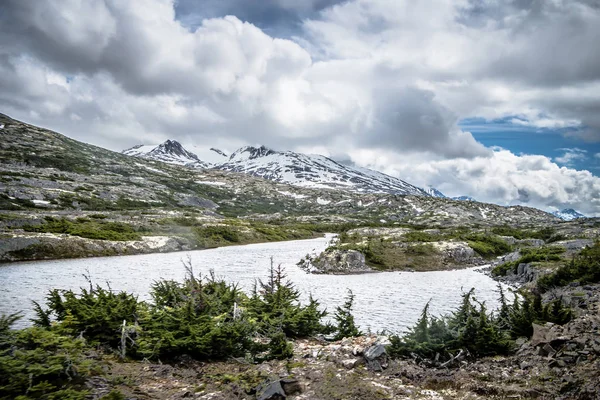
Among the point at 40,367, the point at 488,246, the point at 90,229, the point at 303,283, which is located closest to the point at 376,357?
the point at 40,367

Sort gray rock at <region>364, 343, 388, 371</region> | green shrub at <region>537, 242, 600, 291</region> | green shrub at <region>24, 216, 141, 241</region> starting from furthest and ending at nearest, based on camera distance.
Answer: green shrub at <region>24, 216, 141, 241</region> < green shrub at <region>537, 242, 600, 291</region> < gray rock at <region>364, 343, 388, 371</region>

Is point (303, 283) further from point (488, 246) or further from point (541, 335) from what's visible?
point (488, 246)

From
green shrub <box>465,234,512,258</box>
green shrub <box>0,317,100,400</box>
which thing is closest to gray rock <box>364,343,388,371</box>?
green shrub <box>0,317,100,400</box>

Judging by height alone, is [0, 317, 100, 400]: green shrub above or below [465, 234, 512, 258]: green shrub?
below


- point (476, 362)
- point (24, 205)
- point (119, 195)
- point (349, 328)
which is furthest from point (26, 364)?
point (119, 195)

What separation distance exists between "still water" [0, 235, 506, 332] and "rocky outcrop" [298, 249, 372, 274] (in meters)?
2.29

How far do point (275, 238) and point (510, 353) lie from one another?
8768 cm

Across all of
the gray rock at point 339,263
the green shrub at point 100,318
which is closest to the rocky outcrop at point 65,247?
the gray rock at point 339,263

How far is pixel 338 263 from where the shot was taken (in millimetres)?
47562

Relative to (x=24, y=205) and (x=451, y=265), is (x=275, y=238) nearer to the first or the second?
(x=451, y=265)

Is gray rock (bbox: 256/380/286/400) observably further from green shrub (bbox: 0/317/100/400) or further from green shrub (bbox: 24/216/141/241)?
green shrub (bbox: 24/216/141/241)

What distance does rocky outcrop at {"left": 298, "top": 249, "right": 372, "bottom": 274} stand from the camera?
151ft

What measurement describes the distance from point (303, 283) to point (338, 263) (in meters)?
10.7

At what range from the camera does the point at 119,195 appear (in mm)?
153250
